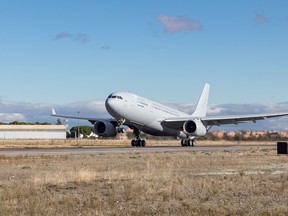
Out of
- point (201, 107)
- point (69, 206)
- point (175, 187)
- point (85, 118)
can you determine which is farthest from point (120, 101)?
point (69, 206)

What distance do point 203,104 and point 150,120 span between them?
1016 inches

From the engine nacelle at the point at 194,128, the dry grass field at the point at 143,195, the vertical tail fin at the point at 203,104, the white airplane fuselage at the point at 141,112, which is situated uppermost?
the vertical tail fin at the point at 203,104

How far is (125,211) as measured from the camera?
45.1 feet

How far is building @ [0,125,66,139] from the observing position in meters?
159

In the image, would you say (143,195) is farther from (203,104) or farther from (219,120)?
(203,104)

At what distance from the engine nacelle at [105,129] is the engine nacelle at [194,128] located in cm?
876

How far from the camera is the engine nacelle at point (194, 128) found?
64875 mm

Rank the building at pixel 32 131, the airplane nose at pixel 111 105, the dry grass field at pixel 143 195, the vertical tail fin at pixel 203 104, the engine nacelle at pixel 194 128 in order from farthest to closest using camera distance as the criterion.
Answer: the building at pixel 32 131
the vertical tail fin at pixel 203 104
the engine nacelle at pixel 194 128
the airplane nose at pixel 111 105
the dry grass field at pixel 143 195

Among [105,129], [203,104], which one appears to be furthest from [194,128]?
[203,104]

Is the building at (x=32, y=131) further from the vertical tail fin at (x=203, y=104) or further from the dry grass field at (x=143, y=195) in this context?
the dry grass field at (x=143, y=195)

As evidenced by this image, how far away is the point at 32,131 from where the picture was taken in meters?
163

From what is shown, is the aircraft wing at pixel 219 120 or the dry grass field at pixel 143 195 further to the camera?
the aircraft wing at pixel 219 120

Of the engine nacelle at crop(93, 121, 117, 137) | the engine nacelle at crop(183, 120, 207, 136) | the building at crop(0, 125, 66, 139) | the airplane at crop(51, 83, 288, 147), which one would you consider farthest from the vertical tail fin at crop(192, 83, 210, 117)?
the building at crop(0, 125, 66, 139)

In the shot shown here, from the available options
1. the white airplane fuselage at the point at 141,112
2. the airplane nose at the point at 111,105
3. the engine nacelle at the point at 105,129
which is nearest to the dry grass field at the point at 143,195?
the airplane nose at the point at 111,105
